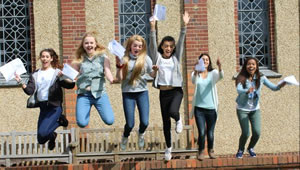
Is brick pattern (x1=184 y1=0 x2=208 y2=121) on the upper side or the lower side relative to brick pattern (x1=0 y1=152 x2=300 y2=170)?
upper

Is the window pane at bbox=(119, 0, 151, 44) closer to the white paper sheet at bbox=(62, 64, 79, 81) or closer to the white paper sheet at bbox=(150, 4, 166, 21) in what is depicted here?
the white paper sheet at bbox=(150, 4, 166, 21)

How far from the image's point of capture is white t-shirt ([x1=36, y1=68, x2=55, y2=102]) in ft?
37.1

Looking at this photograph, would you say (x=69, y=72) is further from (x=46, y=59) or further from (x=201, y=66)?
(x=201, y=66)

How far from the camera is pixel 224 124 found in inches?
611

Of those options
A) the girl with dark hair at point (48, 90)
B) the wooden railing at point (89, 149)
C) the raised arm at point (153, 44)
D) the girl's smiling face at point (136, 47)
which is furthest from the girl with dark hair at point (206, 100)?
the wooden railing at point (89, 149)

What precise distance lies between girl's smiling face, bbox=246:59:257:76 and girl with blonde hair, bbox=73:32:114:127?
244 cm

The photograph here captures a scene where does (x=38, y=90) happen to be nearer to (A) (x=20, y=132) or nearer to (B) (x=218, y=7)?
(A) (x=20, y=132)

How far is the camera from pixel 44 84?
446 inches

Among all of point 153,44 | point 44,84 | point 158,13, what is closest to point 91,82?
point 44,84

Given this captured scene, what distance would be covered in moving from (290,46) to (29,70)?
18.5 feet

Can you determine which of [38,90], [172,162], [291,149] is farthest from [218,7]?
[38,90]

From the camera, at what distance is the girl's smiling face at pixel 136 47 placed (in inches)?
438

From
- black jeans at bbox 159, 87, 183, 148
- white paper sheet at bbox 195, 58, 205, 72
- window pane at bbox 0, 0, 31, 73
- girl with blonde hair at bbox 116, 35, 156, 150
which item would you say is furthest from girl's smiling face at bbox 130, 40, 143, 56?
window pane at bbox 0, 0, 31, 73

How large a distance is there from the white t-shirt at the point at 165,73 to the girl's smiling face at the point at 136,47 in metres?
0.44
